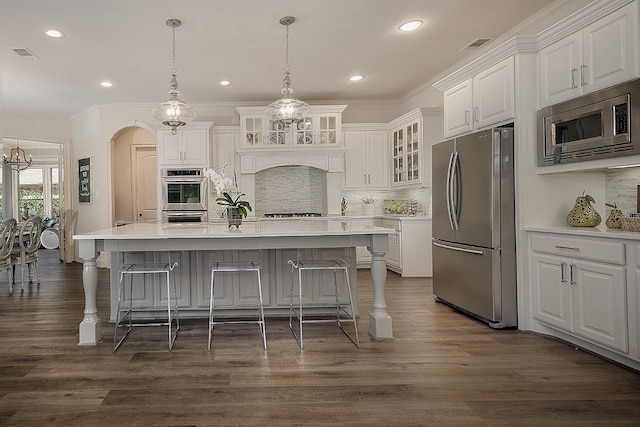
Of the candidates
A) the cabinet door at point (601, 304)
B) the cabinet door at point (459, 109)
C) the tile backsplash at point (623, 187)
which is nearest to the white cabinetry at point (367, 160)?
the cabinet door at point (459, 109)

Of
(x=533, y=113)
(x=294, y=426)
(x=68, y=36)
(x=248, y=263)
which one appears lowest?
(x=294, y=426)

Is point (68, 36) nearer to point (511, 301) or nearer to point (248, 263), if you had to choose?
point (248, 263)

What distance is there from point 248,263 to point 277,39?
2.38 metres

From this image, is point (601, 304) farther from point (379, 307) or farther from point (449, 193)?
point (449, 193)

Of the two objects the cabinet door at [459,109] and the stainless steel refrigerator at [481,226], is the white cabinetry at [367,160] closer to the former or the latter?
the cabinet door at [459,109]

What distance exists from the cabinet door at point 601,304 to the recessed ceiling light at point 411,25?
257 centimetres

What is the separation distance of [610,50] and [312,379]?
9.09ft

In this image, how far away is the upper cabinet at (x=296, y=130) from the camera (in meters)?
6.58

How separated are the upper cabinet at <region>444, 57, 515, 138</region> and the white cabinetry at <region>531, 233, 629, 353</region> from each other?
1.10m


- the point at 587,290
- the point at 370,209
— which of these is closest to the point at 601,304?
the point at 587,290

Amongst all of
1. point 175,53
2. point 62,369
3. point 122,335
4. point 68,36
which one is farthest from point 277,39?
point 62,369

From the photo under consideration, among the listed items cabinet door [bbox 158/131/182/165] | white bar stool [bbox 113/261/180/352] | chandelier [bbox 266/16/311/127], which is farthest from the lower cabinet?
cabinet door [bbox 158/131/182/165]

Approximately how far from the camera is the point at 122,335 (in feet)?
11.4

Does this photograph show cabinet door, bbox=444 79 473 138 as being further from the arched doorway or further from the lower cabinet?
the arched doorway
